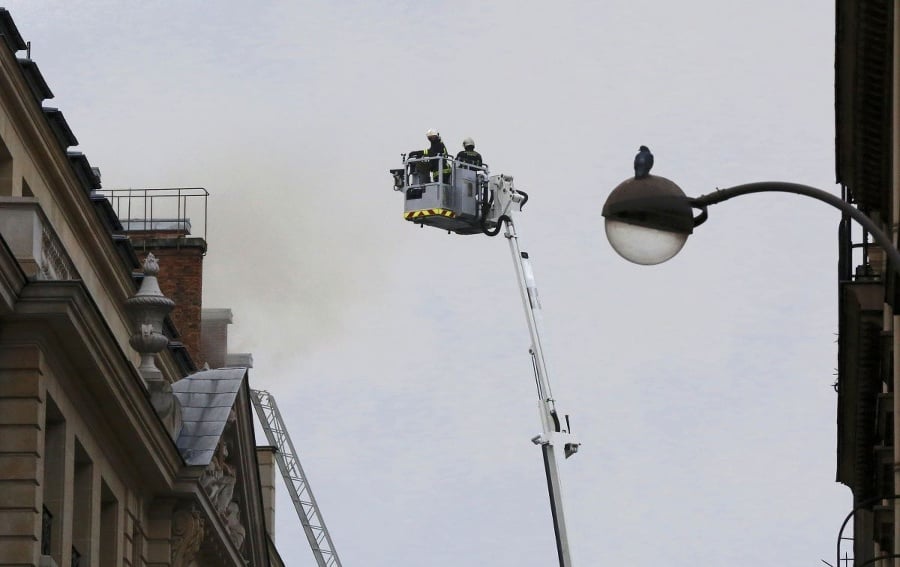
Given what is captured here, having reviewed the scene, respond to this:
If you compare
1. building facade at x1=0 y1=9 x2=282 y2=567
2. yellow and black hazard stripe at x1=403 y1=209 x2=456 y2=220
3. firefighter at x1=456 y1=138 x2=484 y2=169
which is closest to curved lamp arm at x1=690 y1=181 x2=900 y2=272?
building facade at x1=0 y1=9 x2=282 y2=567

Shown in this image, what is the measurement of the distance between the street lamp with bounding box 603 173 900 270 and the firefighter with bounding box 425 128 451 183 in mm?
47458

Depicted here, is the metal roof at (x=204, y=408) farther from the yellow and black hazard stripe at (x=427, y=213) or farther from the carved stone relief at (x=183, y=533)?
the yellow and black hazard stripe at (x=427, y=213)

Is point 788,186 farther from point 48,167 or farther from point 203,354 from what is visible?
point 203,354

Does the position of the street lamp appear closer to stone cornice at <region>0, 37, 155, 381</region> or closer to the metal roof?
stone cornice at <region>0, 37, 155, 381</region>

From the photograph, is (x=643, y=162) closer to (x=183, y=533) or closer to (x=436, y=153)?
(x=183, y=533)

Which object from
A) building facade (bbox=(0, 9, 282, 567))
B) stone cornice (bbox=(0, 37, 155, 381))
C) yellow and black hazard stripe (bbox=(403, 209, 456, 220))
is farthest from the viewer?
yellow and black hazard stripe (bbox=(403, 209, 456, 220))

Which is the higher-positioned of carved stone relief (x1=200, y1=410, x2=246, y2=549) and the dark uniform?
the dark uniform

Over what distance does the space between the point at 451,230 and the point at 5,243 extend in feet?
125

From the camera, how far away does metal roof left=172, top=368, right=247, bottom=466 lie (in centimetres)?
4194

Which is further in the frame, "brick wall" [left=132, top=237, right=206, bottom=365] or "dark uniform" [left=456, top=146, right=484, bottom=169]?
"dark uniform" [left=456, top=146, right=484, bottom=169]

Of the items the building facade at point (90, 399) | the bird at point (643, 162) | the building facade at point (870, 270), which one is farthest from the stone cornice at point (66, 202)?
the bird at point (643, 162)

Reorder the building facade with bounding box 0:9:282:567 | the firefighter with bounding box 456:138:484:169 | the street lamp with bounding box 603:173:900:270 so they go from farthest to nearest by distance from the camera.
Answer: the firefighter with bounding box 456:138:484:169 < the building facade with bounding box 0:9:282:567 < the street lamp with bounding box 603:173:900:270

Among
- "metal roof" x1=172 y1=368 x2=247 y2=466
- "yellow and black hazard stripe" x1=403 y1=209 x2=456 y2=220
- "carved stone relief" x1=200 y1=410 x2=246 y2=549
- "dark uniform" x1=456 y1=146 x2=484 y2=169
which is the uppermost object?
"dark uniform" x1=456 y1=146 x2=484 y2=169

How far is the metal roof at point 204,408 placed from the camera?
4194 centimetres
